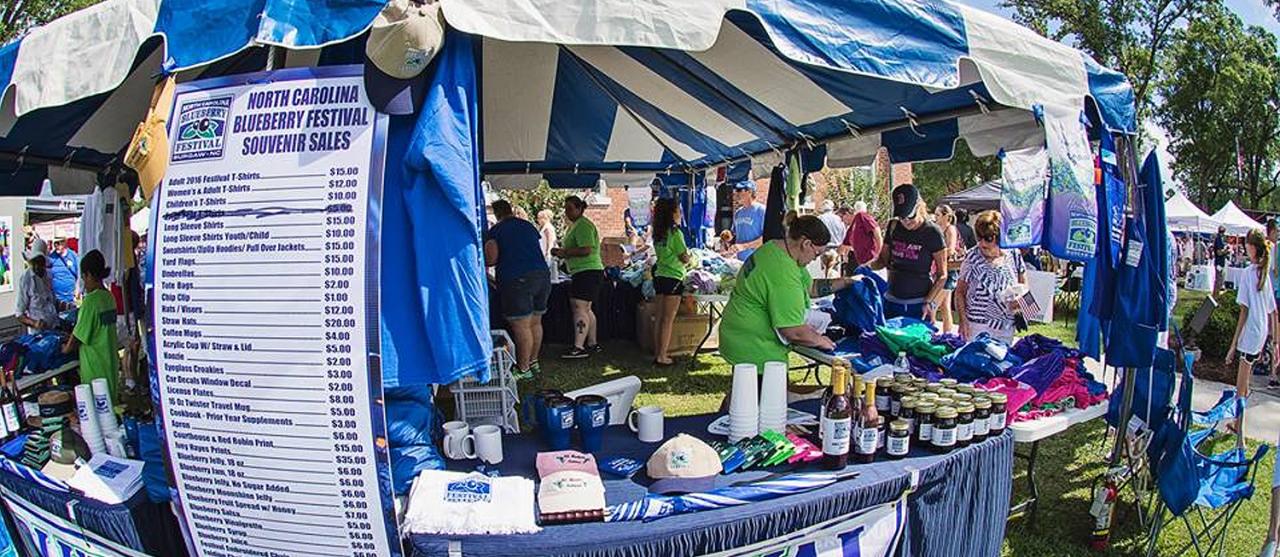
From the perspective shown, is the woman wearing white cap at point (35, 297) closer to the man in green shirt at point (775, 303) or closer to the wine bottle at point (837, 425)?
the man in green shirt at point (775, 303)

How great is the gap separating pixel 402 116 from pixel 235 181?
18.4 inches

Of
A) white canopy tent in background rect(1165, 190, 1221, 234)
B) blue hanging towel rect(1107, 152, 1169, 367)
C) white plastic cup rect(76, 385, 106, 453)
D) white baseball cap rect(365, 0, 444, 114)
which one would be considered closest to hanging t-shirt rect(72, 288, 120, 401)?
white plastic cup rect(76, 385, 106, 453)

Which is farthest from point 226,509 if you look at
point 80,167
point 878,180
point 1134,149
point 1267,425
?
point 878,180

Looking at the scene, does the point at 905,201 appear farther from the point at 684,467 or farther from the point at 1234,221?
the point at 1234,221

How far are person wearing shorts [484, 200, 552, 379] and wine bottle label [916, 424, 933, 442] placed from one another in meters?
3.63

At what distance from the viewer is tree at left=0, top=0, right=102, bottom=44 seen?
991 cm

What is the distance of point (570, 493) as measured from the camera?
2021 millimetres

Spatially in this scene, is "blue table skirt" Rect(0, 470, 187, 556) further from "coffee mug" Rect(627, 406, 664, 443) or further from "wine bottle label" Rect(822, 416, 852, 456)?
"wine bottle label" Rect(822, 416, 852, 456)

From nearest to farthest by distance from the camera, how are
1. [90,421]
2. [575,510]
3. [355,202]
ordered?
[355,202], [575,510], [90,421]

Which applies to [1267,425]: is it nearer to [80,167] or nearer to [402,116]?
[402,116]

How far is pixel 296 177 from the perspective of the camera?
74.2 inches

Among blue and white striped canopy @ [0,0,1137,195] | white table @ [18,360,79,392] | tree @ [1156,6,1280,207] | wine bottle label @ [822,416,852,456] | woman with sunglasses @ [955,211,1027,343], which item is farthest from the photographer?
tree @ [1156,6,1280,207]

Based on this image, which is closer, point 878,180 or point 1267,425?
point 1267,425

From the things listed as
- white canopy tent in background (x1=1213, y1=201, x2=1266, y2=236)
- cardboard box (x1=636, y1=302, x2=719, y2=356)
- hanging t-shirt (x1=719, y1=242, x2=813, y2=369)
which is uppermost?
white canopy tent in background (x1=1213, y1=201, x2=1266, y2=236)
